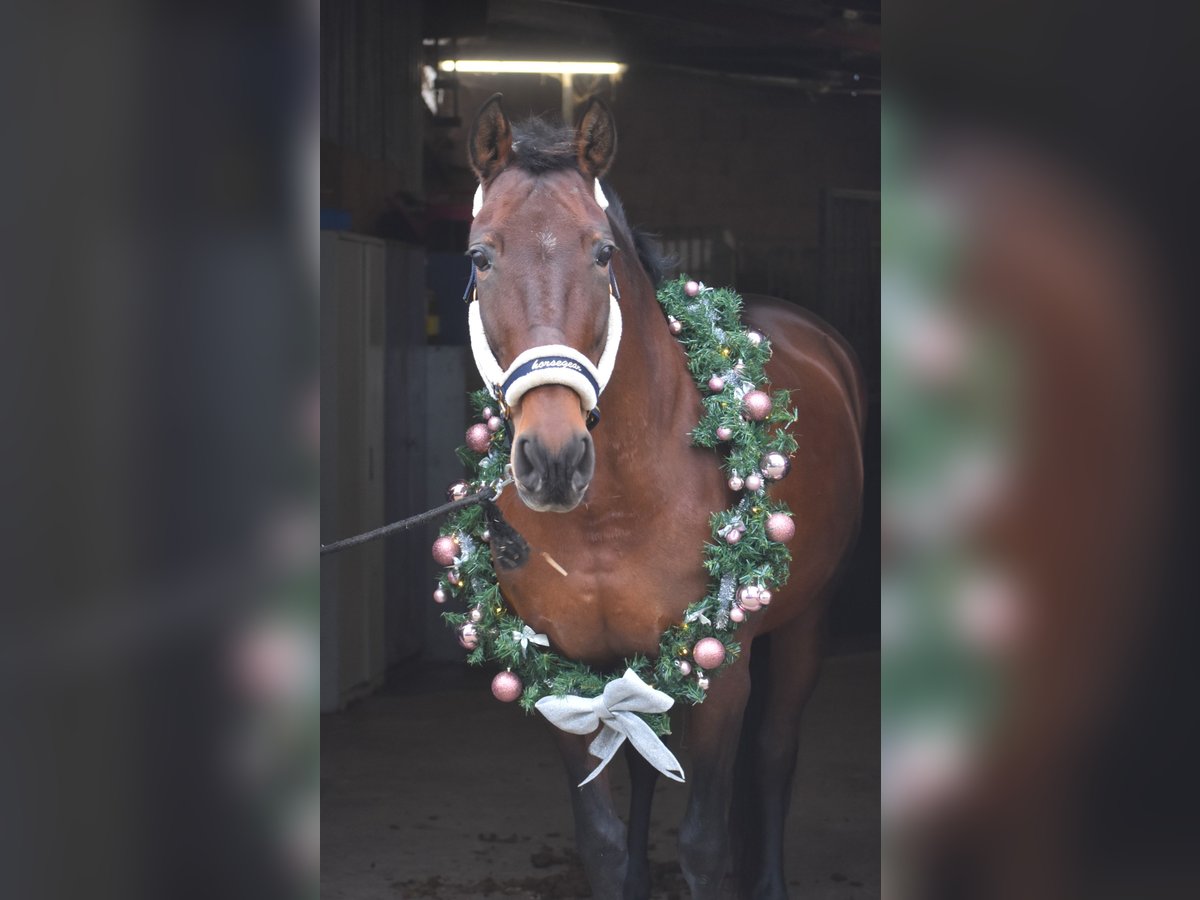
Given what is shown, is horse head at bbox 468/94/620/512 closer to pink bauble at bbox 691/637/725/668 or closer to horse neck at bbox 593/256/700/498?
horse neck at bbox 593/256/700/498

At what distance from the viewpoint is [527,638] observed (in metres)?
3.29

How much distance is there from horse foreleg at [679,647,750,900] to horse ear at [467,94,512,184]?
1.22 m

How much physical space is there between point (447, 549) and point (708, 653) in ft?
2.17

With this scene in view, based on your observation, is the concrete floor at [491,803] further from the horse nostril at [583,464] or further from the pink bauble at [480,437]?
the horse nostril at [583,464]

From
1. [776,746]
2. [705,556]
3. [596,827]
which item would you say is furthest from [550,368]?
[776,746]

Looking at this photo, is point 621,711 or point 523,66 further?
point 523,66

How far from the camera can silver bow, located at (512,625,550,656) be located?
129 inches

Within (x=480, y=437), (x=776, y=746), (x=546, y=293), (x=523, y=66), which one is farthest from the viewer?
(x=523, y=66)

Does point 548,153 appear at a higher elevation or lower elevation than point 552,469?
higher

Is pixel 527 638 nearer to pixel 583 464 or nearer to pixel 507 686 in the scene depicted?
pixel 507 686
